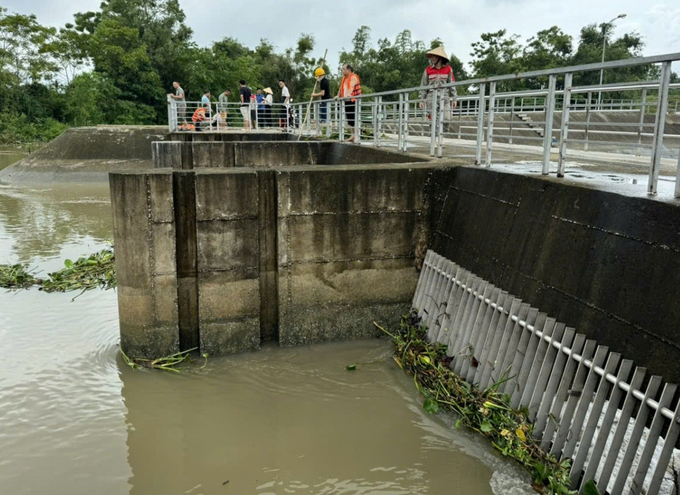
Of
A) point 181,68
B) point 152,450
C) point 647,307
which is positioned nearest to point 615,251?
point 647,307

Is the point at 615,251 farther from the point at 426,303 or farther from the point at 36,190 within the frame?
the point at 36,190

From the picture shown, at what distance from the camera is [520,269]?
593 centimetres

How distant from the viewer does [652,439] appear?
375 centimetres

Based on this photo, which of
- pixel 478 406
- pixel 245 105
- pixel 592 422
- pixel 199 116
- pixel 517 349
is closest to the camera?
pixel 592 422

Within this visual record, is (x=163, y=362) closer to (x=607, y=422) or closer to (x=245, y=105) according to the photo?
(x=607, y=422)

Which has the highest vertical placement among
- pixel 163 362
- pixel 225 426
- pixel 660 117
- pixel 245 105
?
pixel 245 105

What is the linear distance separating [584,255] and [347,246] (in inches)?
120

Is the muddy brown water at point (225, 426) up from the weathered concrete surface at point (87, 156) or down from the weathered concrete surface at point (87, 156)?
down

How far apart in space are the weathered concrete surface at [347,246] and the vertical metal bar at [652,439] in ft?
13.4

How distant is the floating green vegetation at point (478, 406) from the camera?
4441mm

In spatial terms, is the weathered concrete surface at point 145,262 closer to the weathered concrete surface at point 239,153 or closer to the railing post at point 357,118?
the railing post at point 357,118

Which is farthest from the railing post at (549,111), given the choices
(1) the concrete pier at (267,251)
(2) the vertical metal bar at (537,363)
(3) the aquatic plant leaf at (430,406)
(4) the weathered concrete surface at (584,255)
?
(3) the aquatic plant leaf at (430,406)

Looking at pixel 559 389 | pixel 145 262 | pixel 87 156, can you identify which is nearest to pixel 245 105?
pixel 87 156

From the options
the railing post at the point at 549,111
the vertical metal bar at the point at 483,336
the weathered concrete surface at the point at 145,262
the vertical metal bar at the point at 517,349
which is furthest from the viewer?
the weathered concrete surface at the point at 145,262
